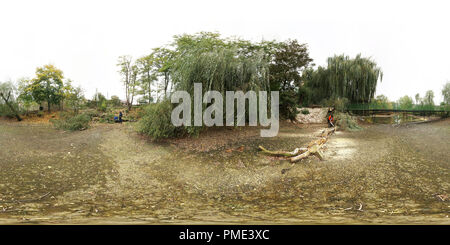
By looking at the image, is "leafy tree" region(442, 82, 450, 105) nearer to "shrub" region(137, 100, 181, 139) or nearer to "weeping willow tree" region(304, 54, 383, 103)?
"weeping willow tree" region(304, 54, 383, 103)

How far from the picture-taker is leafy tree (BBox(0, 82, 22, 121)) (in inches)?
448

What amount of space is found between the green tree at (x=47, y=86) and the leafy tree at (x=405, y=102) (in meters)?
20.7

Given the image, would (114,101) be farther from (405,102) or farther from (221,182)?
(405,102)

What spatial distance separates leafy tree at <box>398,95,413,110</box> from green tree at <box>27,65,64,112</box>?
67.8 ft

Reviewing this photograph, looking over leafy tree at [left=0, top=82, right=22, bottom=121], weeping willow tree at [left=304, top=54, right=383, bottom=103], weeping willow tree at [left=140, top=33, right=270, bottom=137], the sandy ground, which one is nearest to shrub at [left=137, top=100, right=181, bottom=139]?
weeping willow tree at [left=140, top=33, right=270, bottom=137]

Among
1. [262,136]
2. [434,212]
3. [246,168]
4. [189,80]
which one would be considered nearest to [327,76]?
[262,136]

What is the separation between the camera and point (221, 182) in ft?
16.2

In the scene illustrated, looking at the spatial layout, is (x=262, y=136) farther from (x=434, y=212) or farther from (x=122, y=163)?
(x=434, y=212)

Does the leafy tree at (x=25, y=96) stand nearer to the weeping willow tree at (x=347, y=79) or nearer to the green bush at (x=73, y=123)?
the green bush at (x=73, y=123)

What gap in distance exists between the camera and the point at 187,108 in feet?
25.3

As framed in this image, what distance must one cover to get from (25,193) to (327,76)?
1853 cm

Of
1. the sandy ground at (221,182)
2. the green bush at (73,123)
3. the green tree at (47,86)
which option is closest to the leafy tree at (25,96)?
the green tree at (47,86)

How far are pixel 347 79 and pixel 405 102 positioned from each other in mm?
5123

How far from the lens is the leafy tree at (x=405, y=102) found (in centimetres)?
1092
